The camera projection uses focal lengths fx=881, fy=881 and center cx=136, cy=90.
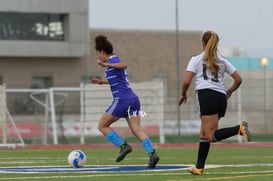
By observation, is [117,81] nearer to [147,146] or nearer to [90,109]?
[147,146]

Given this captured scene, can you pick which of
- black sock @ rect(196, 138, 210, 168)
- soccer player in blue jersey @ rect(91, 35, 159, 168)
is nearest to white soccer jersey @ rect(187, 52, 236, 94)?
black sock @ rect(196, 138, 210, 168)

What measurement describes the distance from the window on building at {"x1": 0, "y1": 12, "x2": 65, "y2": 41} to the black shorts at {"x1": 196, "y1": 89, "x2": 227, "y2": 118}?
45.4 m

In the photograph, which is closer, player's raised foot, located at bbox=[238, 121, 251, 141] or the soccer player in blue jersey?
player's raised foot, located at bbox=[238, 121, 251, 141]

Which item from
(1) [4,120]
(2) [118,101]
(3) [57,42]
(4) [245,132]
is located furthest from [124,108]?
(3) [57,42]

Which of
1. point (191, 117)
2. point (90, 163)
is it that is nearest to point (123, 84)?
point (90, 163)

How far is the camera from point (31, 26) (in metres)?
57.2

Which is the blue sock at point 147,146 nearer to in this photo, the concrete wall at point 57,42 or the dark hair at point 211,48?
the dark hair at point 211,48

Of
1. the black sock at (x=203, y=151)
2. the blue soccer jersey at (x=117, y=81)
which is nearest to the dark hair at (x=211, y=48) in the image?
the black sock at (x=203, y=151)

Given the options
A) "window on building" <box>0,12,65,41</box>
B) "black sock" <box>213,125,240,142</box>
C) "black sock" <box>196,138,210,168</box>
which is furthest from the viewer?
"window on building" <box>0,12,65,41</box>

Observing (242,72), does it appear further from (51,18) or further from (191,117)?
(51,18)

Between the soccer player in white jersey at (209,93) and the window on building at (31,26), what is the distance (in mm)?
45319

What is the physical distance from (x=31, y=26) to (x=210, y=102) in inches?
1838

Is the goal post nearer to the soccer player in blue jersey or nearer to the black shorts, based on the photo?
the soccer player in blue jersey

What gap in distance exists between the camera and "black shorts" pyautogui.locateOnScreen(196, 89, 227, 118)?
11.4m
